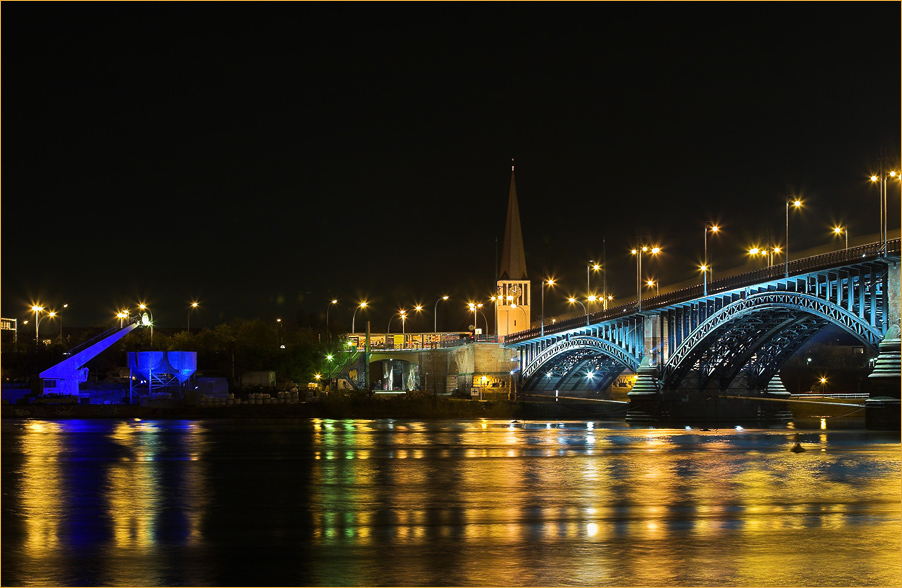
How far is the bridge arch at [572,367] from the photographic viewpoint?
11425 cm

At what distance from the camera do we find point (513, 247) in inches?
7515

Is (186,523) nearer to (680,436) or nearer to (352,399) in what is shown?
(680,436)

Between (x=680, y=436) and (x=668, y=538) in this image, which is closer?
(x=668, y=538)

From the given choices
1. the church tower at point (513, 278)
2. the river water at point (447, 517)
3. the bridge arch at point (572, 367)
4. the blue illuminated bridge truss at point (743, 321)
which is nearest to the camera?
the river water at point (447, 517)

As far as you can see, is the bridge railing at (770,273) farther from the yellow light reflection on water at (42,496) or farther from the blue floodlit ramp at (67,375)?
the blue floodlit ramp at (67,375)

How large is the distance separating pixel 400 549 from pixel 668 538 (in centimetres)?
530

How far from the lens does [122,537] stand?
21.4 meters

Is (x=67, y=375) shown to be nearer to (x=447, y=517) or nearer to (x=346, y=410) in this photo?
(x=346, y=410)

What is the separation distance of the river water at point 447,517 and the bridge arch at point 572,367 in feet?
219

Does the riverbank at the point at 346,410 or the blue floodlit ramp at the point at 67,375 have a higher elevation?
the blue floodlit ramp at the point at 67,375

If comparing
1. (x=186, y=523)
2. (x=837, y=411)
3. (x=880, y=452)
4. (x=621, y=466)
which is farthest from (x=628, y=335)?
(x=186, y=523)

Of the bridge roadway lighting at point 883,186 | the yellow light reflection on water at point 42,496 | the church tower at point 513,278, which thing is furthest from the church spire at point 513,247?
the yellow light reflection on water at point 42,496

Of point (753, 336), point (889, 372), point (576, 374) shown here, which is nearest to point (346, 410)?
point (753, 336)

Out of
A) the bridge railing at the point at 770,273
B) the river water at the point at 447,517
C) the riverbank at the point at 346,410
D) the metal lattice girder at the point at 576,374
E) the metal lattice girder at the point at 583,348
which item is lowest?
the riverbank at the point at 346,410
